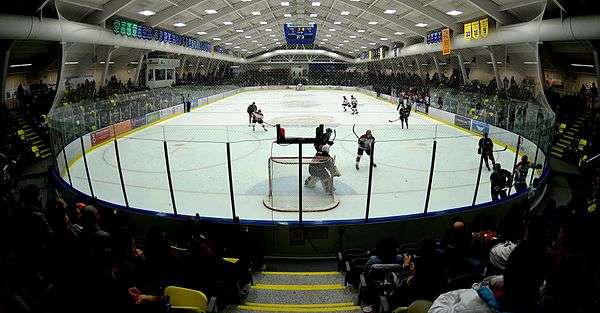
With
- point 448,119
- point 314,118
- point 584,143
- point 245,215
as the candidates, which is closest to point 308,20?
point 314,118

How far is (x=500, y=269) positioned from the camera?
395 centimetres

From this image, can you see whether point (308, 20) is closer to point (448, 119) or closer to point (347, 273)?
point (448, 119)

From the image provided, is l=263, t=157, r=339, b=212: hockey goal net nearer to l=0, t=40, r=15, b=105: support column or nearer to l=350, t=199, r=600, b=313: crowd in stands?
l=350, t=199, r=600, b=313: crowd in stands

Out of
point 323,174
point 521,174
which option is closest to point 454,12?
point 521,174

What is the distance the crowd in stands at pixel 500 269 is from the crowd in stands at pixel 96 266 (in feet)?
5.89

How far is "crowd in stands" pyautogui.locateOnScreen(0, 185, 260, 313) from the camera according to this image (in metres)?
2.78

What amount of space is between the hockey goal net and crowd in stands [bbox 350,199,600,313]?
207 centimetres

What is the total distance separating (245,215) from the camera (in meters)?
7.83

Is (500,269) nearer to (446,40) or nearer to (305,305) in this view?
(305,305)

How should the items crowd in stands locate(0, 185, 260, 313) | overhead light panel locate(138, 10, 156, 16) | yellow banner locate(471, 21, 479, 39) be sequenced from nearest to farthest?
crowd in stands locate(0, 185, 260, 313)
yellow banner locate(471, 21, 479, 39)
overhead light panel locate(138, 10, 156, 16)

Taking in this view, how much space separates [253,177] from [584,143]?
34.1 feet

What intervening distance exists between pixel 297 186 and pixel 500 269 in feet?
13.9

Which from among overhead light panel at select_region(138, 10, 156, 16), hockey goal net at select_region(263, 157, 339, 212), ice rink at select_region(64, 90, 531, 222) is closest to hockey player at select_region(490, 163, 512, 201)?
ice rink at select_region(64, 90, 531, 222)

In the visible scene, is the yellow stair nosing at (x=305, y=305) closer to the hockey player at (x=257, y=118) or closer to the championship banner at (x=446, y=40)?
the hockey player at (x=257, y=118)
